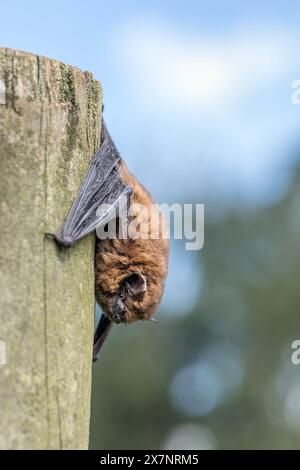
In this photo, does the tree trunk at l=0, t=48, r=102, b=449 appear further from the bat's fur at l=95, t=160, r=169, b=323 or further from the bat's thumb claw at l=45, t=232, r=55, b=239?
the bat's fur at l=95, t=160, r=169, b=323

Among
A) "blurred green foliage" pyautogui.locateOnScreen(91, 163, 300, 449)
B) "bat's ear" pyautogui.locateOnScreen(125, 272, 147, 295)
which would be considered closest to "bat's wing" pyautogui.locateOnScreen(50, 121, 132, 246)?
"bat's ear" pyautogui.locateOnScreen(125, 272, 147, 295)

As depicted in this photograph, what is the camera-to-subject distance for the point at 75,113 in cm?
440

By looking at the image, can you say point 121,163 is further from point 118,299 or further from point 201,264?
point 201,264

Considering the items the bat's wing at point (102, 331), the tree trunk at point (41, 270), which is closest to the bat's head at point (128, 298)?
the bat's wing at point (102, 331)

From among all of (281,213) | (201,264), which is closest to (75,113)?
(201,264)

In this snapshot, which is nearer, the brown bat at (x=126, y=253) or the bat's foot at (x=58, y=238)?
the bat's foot at (x=58, y=238)

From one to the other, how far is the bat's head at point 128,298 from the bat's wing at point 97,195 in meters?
0.52

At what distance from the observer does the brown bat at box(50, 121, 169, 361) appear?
565 centimetres

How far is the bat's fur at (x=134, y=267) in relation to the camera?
5.75 meters

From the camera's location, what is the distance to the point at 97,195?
534 centimetres

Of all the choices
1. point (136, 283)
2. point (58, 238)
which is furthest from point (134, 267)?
point (58, 238)

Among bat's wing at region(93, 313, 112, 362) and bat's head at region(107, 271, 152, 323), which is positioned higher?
bat's head at region(107, 271, 152, 323)

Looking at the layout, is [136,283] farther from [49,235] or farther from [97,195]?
[49,235]

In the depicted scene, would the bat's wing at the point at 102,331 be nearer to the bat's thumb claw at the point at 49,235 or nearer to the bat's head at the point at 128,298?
the bat's head at the point at 128,298
